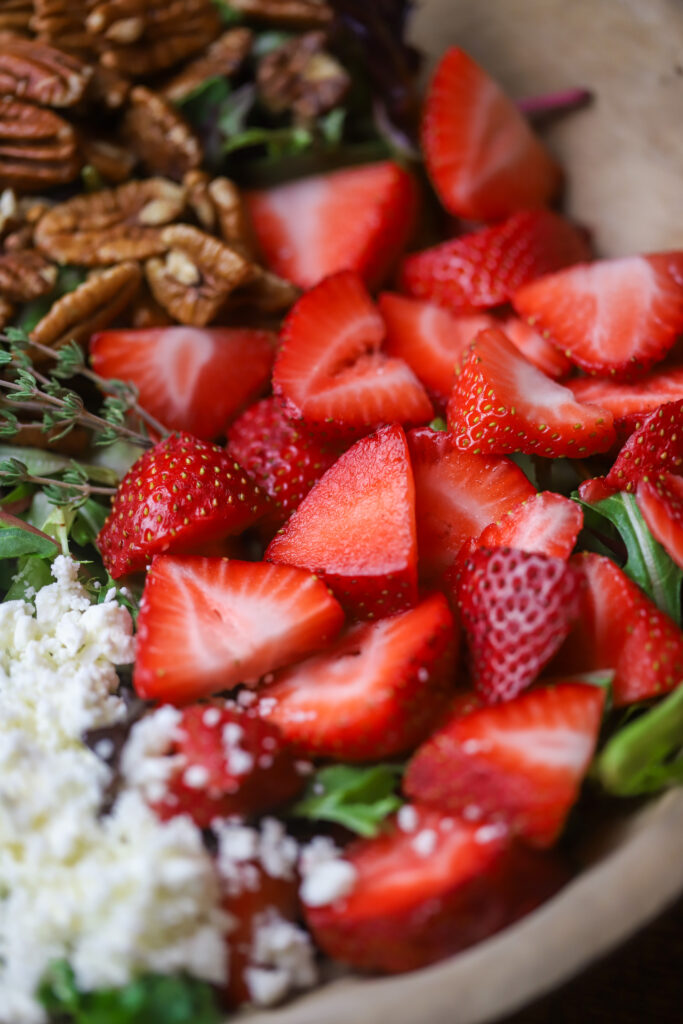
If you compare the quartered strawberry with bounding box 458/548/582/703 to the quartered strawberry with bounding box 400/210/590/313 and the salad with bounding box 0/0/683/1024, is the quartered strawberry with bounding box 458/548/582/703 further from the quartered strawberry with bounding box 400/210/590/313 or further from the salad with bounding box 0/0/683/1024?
the quartered strawberry with bounding box 400/210/590/313

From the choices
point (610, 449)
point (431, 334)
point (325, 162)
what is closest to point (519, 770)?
point (610, 449)

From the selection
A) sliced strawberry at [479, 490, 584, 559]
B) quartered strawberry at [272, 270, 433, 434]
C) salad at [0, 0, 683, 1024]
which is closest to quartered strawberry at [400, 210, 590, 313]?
salad at [0, 0, 683, 1024]

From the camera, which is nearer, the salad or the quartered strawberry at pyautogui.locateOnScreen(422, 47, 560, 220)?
the salad

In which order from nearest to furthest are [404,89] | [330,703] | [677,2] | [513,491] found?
[330,703], [513,491], [677,2], [404,89]

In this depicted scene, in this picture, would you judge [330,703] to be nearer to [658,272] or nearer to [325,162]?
[658,272]

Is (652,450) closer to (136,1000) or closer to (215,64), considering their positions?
(136,1000)

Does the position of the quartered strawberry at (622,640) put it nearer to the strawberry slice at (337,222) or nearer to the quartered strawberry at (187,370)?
the quartered strawberry at (187,370)
